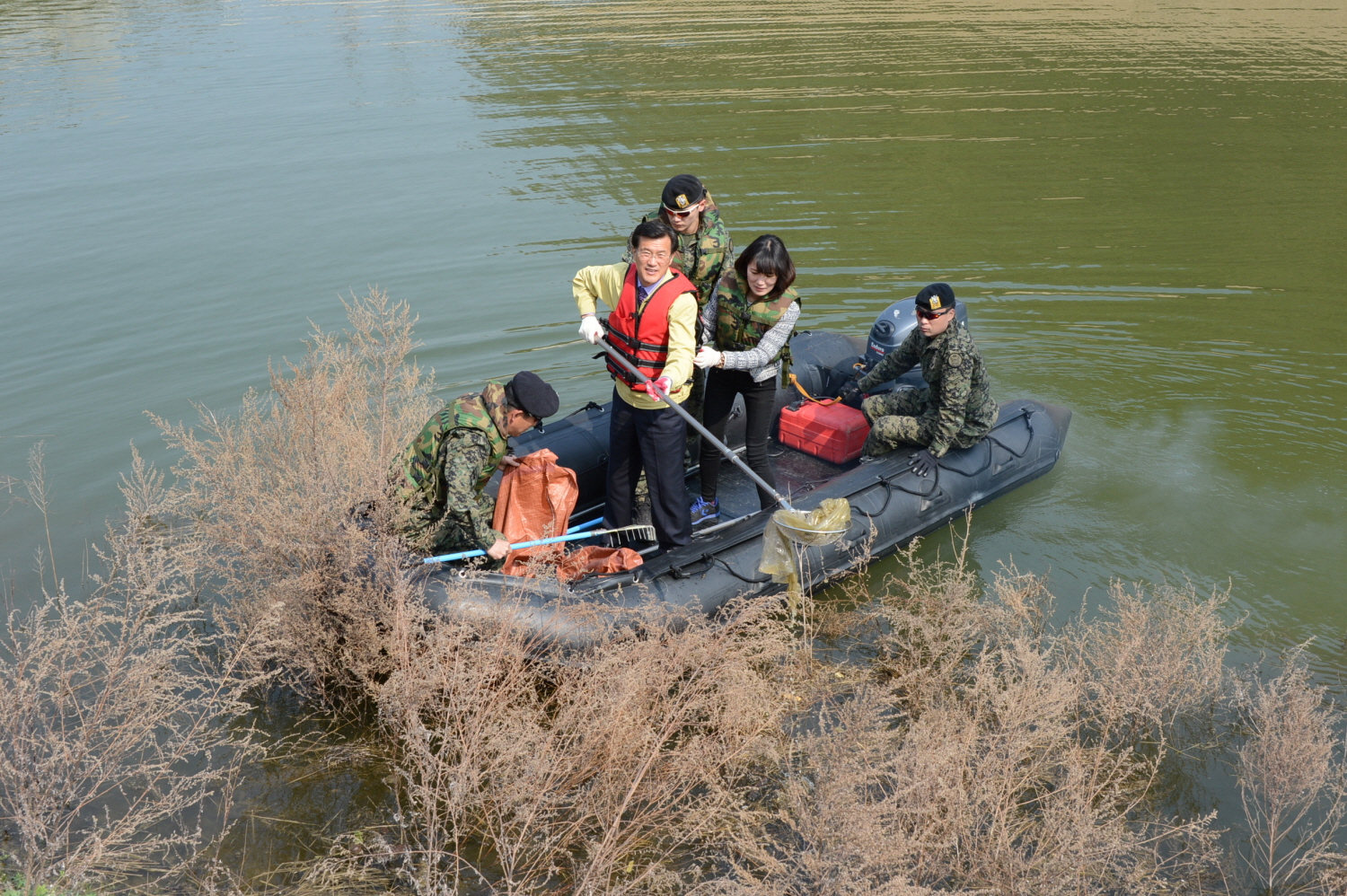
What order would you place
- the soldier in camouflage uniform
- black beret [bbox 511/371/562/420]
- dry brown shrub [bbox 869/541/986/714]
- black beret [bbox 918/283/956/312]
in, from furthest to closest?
black beret [bbox 918/283/956/312], the soldier in camouflage uniform, dry brown shrub [bbox 869/541/986/714], black beret [bbox 511/371/562/420]

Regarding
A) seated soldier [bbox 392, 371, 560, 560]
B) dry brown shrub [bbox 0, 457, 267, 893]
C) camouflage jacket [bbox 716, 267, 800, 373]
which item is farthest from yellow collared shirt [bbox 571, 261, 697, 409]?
dry brown shrub [bbox 0, 457, 267, 893]

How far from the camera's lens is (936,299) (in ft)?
17.8

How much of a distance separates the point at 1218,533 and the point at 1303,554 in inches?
16.8

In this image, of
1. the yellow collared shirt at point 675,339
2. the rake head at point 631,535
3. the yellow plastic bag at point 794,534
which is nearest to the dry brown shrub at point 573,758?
the yellow plastic bag at point 794,534

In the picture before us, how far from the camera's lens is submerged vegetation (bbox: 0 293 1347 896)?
12.0ft

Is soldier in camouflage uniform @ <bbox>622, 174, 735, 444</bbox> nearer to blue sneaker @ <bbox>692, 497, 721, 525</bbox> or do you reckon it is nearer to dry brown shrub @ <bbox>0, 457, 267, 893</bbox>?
blue sneaker @ <bbox>692, 497, 721, 525</bbox>

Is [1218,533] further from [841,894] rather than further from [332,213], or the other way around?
[332,213]

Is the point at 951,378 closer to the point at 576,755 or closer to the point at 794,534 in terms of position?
the point at 794,534

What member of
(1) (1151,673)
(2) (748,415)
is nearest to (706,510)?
(2) (748,415)

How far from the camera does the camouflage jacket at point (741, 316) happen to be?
5.01 m

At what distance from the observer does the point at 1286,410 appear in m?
7.07

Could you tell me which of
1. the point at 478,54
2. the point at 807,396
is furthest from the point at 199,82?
the point at 807,396

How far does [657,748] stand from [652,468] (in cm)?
157

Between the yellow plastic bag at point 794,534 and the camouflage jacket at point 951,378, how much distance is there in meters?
1.07
